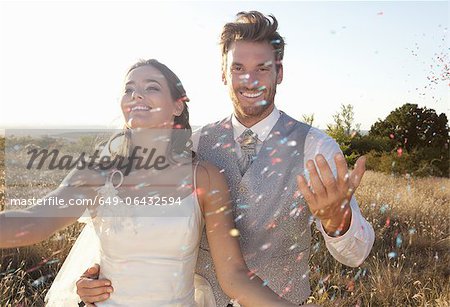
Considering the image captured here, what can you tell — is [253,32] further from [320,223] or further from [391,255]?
[391,255]

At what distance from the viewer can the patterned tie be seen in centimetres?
311

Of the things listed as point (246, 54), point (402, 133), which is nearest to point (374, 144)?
point (402, 133)

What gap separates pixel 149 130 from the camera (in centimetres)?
273

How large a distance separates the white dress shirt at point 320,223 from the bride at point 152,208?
0.54 meters

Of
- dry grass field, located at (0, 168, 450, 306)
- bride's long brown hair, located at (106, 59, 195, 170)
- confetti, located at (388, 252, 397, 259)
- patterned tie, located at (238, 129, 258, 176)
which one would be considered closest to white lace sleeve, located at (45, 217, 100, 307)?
dry grass field, located at (0, 168, 450, 306)

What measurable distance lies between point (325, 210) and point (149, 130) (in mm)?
1110

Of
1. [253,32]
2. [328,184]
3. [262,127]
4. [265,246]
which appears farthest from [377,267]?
[328,184]

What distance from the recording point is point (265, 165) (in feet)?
9.94

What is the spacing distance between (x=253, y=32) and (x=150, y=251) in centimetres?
166

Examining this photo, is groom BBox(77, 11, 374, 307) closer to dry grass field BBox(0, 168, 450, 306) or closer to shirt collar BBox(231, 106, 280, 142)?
shirt collar BBox(231, 106, 280, 142)

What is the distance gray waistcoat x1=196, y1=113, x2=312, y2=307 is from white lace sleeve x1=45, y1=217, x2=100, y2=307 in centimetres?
72

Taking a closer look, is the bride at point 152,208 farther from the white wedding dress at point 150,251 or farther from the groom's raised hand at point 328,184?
the groom's raised hand at point 328,184

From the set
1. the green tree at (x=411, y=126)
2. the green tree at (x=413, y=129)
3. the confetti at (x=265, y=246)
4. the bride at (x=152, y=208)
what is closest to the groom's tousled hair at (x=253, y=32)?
the bride at (x=152, y=208)

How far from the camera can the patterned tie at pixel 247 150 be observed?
3.11 metres
